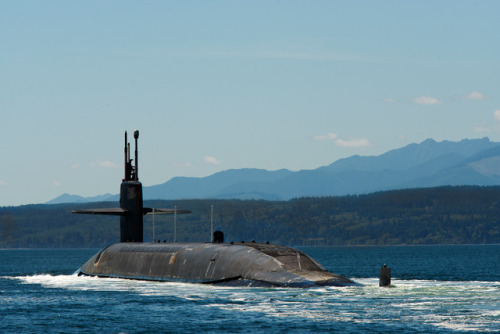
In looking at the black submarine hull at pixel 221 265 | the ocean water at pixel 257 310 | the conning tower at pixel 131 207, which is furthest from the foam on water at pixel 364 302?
the conning tower at pixel 131 207

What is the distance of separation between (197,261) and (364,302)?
49.8 ft

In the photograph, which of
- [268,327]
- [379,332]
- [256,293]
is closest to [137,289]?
[256,293]

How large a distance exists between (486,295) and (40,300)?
26078mm

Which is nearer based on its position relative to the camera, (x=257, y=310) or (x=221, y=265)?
(x=257, y=310)

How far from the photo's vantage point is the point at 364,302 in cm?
4341

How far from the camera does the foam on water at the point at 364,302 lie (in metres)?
37.7

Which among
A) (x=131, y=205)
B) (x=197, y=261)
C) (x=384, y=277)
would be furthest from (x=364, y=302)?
(x=131, y=205)

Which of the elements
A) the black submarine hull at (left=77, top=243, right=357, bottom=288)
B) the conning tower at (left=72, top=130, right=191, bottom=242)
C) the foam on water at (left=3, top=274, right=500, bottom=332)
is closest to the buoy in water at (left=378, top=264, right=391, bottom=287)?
the foam on water at (left=3, top=274, right=500, bottom=332)

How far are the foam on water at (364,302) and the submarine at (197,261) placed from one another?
3.09 feet

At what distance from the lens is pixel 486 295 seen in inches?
1839

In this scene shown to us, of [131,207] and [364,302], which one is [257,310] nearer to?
[364,302]

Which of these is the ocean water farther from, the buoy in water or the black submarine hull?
the black submarine hull

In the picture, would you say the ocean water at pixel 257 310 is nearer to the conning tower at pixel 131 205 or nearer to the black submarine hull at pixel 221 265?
the black submarine hull at pixel 221 265

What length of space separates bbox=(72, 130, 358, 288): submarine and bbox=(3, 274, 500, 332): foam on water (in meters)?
0.94
